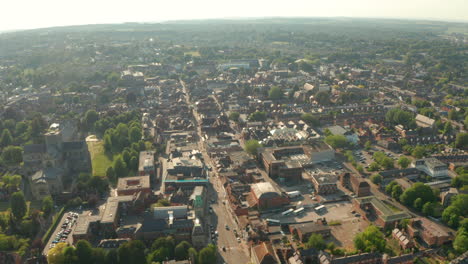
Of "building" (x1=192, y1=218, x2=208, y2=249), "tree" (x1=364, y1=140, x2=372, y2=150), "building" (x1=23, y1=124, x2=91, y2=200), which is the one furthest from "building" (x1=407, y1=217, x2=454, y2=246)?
"building" (x1=23, y1=124, x2=91, y2=200)

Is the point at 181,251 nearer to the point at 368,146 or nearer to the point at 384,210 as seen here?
the point at 384,210

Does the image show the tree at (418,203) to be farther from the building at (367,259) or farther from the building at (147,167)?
the building at (147,167)

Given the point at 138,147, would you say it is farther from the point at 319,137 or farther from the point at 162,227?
the point at 319,137

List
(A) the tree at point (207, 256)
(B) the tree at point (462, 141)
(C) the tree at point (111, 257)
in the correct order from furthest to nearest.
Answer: (B) the tree at point (462, 141), (C) the tree at point (111, 257), (A) the tree at point (207, 256)

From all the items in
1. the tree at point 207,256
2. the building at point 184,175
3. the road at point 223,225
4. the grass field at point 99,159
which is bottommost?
the road at point 223,225

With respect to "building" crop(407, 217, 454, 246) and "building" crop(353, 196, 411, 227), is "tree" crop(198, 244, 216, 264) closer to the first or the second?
"building" crop(353, 196, 411, 227)

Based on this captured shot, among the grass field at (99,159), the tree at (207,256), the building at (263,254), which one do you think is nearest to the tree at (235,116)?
the grass field at (99,159)
